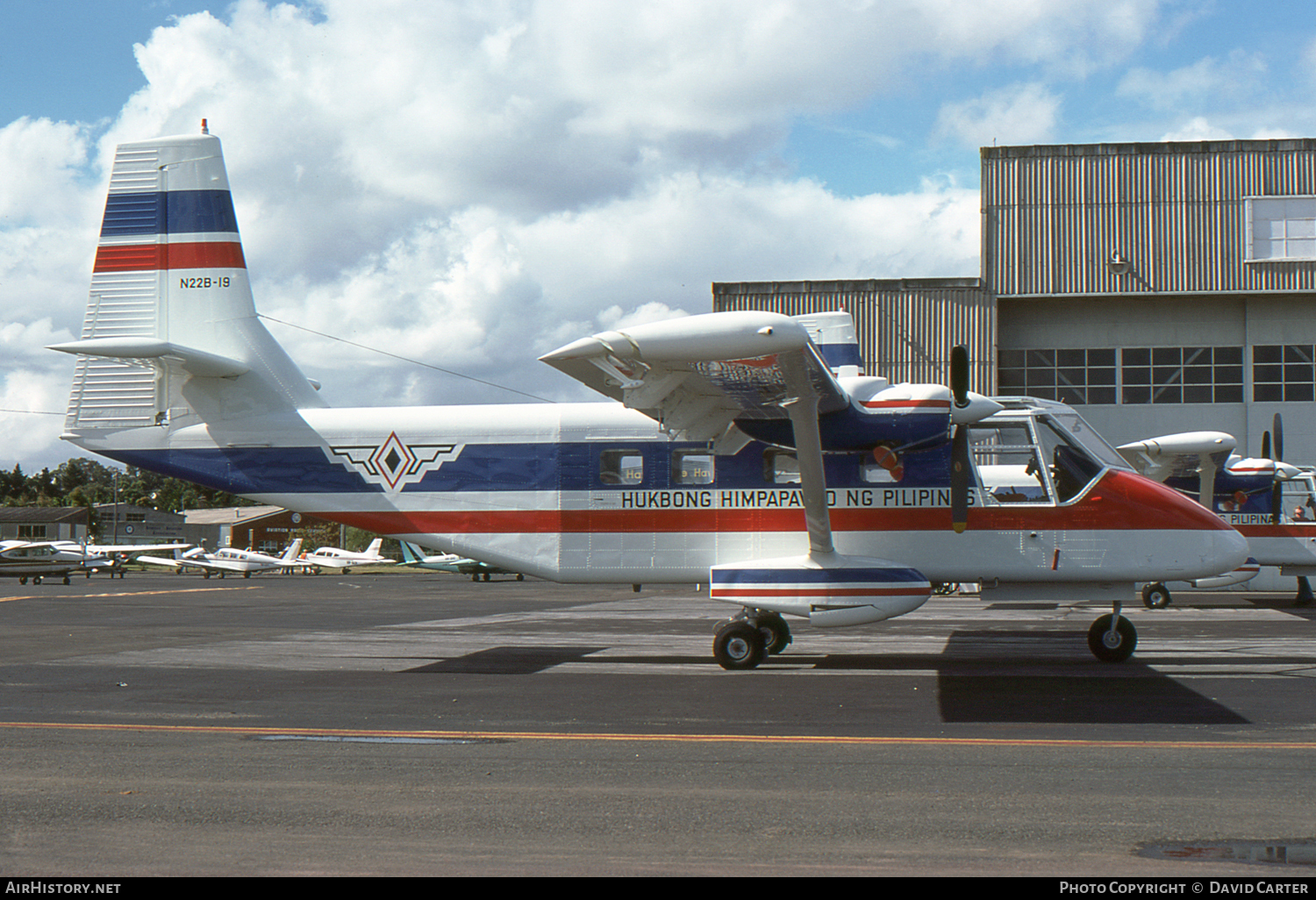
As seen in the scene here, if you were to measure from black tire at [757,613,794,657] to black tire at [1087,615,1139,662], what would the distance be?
3822mm

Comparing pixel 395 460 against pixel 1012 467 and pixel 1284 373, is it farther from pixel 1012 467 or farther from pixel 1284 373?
pixel 1284 373

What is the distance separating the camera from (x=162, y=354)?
1338 cm

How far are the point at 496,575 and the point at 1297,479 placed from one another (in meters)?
42.4

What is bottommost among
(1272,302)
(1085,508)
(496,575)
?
(496,575)

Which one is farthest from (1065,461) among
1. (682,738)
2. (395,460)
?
(395,460)

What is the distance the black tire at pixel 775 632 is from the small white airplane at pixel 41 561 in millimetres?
41808

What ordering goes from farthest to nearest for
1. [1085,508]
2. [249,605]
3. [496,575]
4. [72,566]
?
1. [496,575]
2. [72,566]
3. [249,605]
4. [1085,508]

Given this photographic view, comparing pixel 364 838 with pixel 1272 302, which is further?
pixel 1272 302

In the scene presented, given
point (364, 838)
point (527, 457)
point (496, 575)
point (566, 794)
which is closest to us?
point (364, 838)

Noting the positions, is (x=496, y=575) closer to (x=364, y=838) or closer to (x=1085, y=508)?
(x=1085, y=508)

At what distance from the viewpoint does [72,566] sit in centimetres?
5184

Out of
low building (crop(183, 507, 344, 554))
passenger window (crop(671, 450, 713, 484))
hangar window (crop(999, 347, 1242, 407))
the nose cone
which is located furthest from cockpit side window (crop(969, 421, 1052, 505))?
low building (crop(183, 507, 344, 554))

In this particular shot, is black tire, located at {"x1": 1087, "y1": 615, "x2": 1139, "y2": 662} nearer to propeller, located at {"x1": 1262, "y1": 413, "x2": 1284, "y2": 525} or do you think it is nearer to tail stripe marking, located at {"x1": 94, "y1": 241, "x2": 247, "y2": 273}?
propeller, located at {"x1": 1262, "y1": 413, "x2": 1284, "y2": 525}
